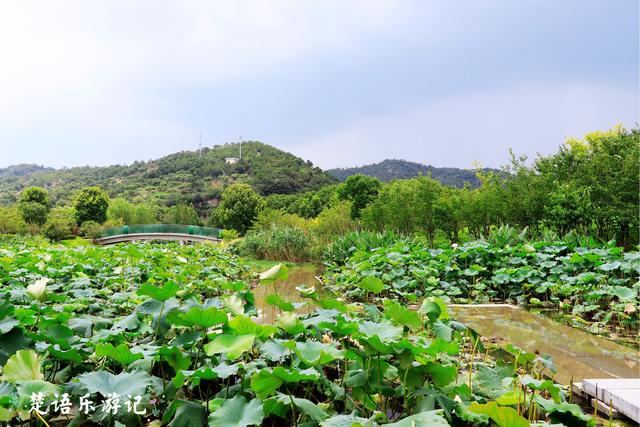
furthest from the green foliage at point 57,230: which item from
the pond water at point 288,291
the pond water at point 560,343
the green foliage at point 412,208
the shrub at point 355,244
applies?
the pond water at point 560,343

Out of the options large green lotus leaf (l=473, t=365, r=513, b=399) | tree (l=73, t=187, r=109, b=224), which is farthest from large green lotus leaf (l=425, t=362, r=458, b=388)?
tree (l=73, t=187, r=109, b=224)

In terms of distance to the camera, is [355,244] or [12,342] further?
[355,244]

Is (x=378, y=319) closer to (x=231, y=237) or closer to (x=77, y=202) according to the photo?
(x=231, y=237)

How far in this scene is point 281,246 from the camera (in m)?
15.2

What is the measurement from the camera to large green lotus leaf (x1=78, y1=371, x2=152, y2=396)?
1611 mm

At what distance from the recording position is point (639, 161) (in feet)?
35.6

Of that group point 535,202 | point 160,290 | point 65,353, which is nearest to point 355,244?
point 535,202

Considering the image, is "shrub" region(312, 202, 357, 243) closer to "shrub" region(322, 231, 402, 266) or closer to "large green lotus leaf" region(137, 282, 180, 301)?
"shrub" region(322, 231, 402, 266)

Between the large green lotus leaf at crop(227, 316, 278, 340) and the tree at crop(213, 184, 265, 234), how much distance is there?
33.4 m

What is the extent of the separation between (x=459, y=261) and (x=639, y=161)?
649cm

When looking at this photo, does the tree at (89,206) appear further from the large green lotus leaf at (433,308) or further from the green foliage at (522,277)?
the large green lotus leaf at (433,308)

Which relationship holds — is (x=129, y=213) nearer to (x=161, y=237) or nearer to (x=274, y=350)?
(x=161, y=237)

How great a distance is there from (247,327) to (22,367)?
2.56 feet

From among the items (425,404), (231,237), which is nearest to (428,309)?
(425,404)
